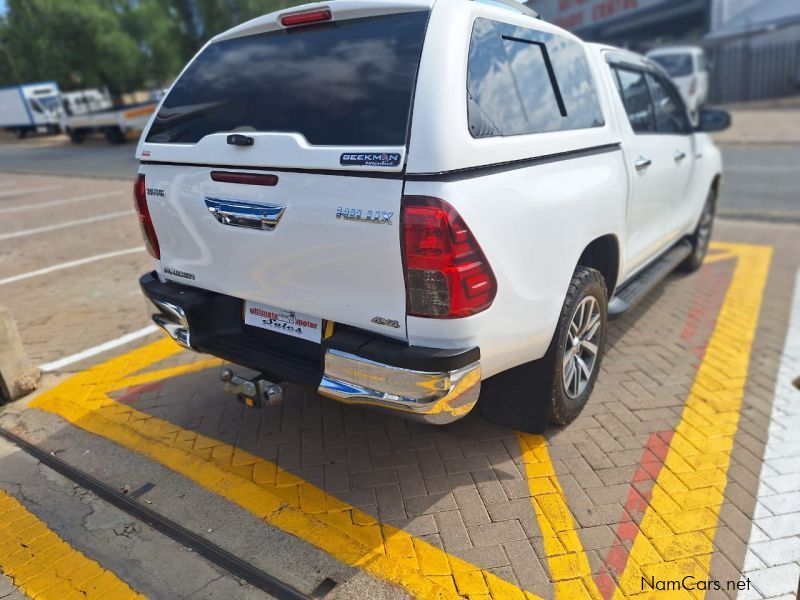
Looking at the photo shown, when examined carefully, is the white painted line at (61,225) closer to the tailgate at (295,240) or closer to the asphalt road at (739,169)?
the asphalt road at (739,169)

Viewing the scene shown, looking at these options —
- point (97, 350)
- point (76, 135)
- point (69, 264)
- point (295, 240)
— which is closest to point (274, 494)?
point (295, 240)

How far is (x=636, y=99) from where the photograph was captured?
13.4 feet

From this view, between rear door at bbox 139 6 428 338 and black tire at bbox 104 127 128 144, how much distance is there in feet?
85.8

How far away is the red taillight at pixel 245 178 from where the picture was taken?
2543mm

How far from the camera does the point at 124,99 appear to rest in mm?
36500

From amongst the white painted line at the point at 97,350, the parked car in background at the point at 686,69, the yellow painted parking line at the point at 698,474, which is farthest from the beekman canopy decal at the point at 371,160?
the parked car in background at the point at 686,69

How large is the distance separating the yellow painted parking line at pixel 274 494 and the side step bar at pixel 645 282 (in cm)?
185

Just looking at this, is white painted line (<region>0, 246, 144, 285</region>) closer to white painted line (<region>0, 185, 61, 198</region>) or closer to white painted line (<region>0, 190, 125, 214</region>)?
white painted line (<region>0, 190, 125, 214</region>)

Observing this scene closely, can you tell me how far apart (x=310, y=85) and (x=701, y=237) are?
15.2ft

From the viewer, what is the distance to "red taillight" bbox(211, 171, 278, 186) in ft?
8.34

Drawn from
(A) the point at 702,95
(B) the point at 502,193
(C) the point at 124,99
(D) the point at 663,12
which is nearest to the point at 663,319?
(B) the point at 502,193

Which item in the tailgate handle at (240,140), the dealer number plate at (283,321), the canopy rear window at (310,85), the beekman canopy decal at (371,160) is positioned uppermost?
the canopy rear window at (310,85)

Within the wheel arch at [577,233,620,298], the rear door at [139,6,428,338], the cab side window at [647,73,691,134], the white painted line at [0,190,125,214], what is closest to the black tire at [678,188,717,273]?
the cab side window at [647,73,691,134]

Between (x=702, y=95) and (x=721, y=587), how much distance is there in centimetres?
Answer: 2102
